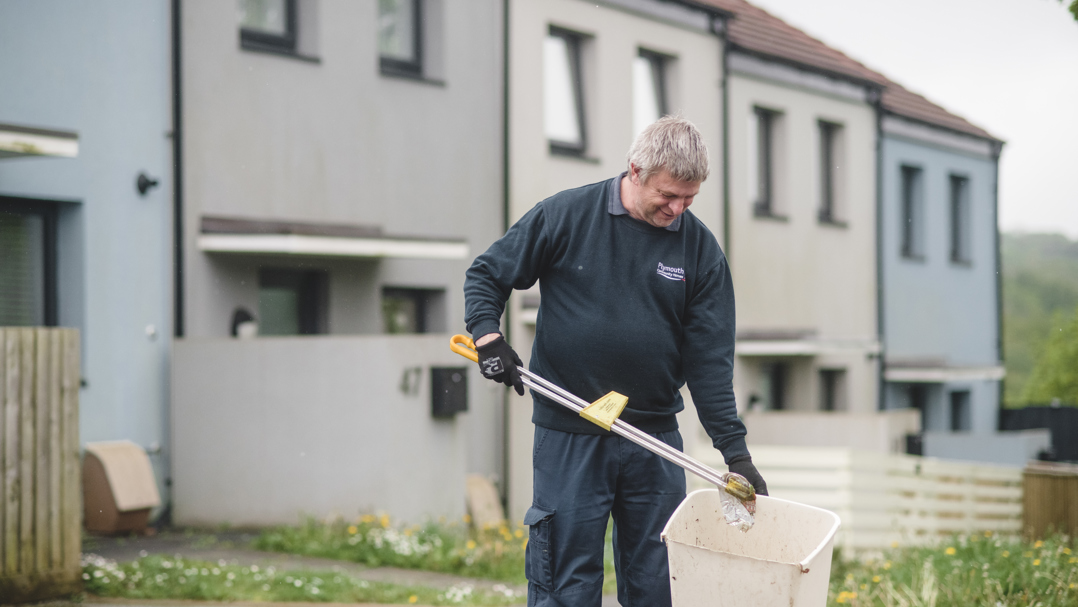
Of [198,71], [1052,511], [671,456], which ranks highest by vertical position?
[198,71]

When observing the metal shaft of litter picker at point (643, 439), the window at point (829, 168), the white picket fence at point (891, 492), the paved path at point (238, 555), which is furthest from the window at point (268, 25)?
the window at point (829, 168)

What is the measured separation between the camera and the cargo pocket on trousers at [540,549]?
3.53 m

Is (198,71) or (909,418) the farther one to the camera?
(909,418)

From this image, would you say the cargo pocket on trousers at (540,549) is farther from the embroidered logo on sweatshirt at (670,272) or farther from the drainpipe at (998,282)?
the drainpipe at (998,282)

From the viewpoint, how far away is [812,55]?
54.9 feet

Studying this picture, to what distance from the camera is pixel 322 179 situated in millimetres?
10367

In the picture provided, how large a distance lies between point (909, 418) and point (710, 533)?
1052cm

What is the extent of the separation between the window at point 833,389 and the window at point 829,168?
2.39m

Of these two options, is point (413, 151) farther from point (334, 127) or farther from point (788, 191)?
point (788, 191)

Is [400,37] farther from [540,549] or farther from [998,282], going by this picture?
[998,282]

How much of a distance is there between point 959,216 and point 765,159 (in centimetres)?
609

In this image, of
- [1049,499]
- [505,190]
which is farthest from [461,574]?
[505,190]

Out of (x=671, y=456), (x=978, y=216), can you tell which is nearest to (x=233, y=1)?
(x=671, y=456)

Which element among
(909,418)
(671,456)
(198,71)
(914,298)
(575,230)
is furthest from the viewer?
(914,298)
